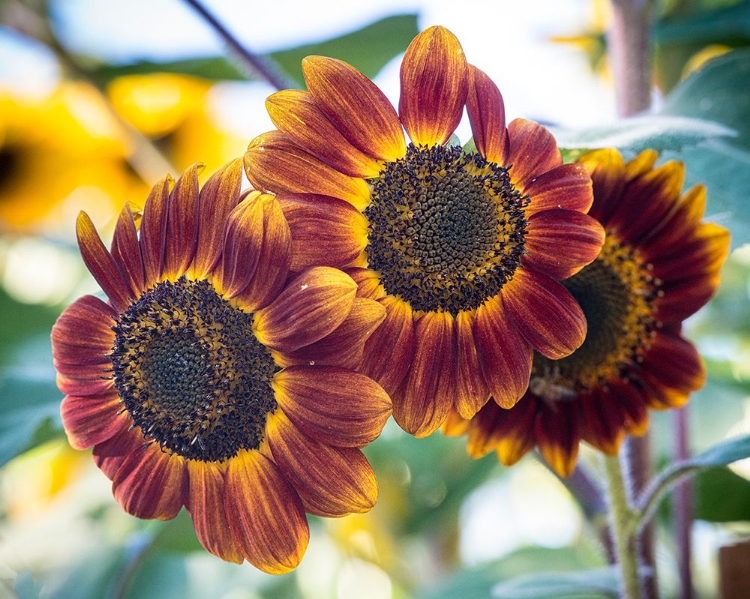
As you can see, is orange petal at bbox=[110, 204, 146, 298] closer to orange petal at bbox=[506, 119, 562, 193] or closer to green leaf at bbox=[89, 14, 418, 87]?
orange petal at bbox=[506, 119, 562, 193]

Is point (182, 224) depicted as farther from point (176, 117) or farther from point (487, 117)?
point (176, 117)

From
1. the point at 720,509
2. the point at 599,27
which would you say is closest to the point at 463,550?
the point at 720,509

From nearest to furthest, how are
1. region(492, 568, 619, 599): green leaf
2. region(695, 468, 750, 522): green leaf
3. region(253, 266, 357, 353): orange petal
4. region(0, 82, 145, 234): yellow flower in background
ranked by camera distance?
region(253, 266, 357, 353): orange petal, region(492, 568, 619, 599): green leaf, region(695, 468, 750, 522): green leaf, region(0, 82, 145, 234): yellow flower in background

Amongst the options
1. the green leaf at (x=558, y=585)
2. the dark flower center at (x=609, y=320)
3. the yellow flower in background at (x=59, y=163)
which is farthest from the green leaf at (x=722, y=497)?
the yellow flower in background at (x=59, y=163)

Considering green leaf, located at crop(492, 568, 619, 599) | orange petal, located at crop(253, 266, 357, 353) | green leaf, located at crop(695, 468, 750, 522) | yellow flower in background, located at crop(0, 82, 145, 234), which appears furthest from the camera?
yellow flower in background, located at crop(0, 82, 145, 234)

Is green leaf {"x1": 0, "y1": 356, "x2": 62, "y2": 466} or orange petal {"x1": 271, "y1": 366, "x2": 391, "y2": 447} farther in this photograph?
green leaf {"x1": 0, "y1": 356, "x2": 62, "y2": 466}

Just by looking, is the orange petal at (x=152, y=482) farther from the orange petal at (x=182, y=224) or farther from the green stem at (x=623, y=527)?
the green stem at (x=623, y=527)

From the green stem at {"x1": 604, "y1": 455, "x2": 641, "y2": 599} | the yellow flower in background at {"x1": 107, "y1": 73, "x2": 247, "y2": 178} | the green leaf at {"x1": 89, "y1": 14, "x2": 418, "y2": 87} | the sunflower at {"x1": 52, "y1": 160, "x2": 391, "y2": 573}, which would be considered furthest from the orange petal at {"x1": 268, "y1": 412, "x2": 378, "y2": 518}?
the yellow flower in background at {"x1": 107, "y1": 73, "x2": 247, "y2": 178}
